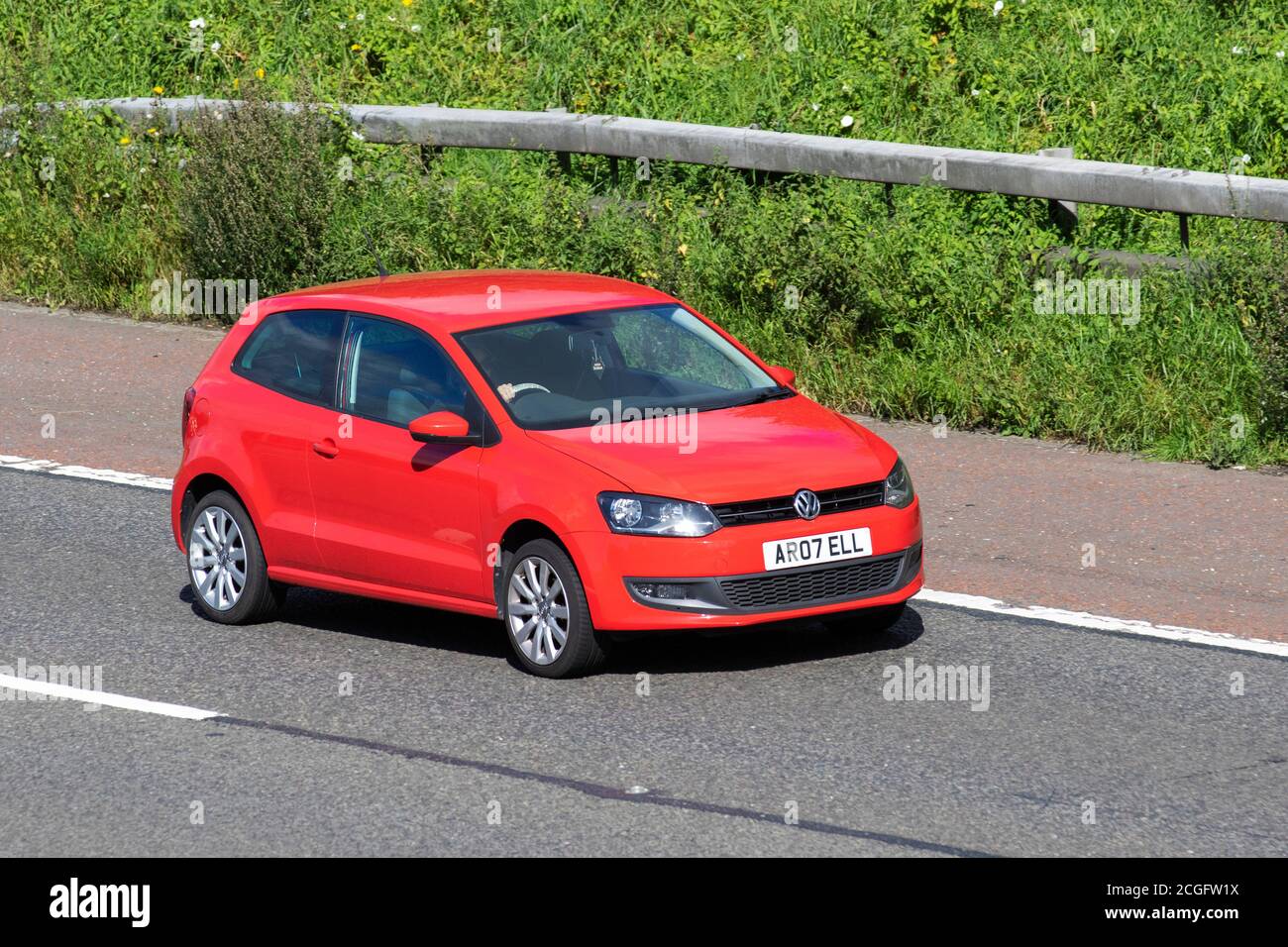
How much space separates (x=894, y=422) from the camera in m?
13.6

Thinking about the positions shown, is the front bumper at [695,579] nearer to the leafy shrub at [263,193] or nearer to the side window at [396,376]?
the side window at [396,376]

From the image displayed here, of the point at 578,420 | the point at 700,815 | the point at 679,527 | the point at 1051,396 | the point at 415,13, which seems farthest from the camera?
the point at 415,13

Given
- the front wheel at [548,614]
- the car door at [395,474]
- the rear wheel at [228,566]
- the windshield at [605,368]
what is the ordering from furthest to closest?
the rear wheel at [228,566], the windshield at [605,368], the car door at [395,474], the front wheel at [548,614]

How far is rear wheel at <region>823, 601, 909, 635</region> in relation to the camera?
9.24 meters

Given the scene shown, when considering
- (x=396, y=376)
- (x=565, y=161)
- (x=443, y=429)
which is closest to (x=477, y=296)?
(x=396, y=376)

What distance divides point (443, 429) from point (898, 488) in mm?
1905

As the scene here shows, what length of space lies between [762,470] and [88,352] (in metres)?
9.44

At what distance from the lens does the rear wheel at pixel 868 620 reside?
9.24 metres

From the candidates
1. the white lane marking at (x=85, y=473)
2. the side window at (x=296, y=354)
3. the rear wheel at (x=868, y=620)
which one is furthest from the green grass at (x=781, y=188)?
the side window at (x=296, y=354)

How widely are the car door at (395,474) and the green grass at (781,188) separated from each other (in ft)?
16.2

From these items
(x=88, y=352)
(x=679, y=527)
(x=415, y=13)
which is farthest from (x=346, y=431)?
(x=415, y=13)

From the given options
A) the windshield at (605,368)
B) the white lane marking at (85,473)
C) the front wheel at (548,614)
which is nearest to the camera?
the front wheel at (548,614)

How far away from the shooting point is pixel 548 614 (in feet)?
28.6

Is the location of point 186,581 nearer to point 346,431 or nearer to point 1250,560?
point 346,431
